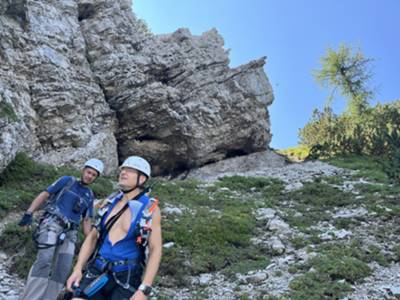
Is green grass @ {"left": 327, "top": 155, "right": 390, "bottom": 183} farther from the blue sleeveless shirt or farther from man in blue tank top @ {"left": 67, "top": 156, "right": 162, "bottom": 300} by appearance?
the blue sleeveless shirt

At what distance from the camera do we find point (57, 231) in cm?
730

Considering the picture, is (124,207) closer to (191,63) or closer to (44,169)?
(44,169)

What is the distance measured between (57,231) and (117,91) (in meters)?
20.1

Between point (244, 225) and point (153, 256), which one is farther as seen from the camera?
point (244, 225)

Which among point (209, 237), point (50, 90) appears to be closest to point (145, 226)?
point (209, 237)

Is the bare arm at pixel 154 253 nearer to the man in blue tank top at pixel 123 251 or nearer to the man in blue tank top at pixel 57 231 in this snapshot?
the man in blue tank top at pixel 123 251

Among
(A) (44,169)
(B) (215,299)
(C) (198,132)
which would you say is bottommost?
(B) (215,299)

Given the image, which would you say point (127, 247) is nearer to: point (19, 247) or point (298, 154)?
point (19, 247)

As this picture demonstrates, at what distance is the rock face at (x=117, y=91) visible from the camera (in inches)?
829

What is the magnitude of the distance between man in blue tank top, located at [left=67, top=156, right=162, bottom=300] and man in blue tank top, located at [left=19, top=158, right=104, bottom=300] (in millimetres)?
2919

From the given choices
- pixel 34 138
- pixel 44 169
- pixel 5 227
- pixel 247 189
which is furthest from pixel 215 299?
pixel 34 138

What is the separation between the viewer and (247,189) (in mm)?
20781

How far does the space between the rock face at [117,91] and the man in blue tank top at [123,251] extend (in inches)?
457

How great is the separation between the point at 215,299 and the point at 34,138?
15.3m
